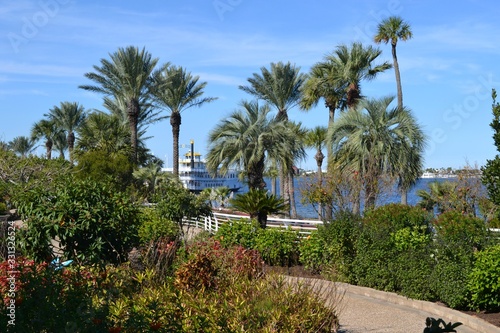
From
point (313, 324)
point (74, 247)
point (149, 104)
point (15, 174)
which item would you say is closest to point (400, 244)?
point (313, 324)

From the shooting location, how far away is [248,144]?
29.5 metres

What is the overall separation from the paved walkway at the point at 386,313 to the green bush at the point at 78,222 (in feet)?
10.1

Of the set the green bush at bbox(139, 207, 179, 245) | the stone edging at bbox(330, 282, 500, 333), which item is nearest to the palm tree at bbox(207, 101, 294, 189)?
the green bush at bbox(139, 207, 179, 245)

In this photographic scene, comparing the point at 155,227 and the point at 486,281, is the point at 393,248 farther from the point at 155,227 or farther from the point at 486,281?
the point at 155,227

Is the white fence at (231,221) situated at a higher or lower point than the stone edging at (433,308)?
higher

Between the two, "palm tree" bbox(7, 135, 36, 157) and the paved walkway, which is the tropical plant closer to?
the paved walkway

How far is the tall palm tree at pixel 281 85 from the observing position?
39.3 metres

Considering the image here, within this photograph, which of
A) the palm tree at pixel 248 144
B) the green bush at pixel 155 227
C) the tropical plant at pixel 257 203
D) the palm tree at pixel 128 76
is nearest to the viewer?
the green bush at pixel 155 227

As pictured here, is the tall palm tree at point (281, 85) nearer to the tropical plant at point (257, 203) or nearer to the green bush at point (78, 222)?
the tropical plant at point (257, 203)

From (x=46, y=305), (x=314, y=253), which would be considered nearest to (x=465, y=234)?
(x=314, y=253)

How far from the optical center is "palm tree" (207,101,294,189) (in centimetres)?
2933

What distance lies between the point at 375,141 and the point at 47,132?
51.1 meters

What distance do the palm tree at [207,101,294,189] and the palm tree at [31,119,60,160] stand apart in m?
42.1

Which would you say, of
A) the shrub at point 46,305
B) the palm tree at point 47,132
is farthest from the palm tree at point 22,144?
the shrub at point 46,305
